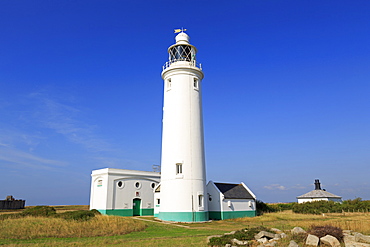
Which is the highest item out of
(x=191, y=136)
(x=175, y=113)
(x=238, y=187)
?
(x=175, y=113)

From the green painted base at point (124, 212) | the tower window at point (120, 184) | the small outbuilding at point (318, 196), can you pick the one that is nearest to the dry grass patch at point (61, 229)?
the green painted base at point (124, 212)

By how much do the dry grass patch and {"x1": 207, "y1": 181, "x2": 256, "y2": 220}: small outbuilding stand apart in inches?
386

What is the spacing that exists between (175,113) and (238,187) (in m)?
11.1

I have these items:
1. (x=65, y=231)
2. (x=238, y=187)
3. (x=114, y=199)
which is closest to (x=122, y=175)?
(x=114, y=199)

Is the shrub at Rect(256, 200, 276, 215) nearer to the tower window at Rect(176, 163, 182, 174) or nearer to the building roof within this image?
the building roof

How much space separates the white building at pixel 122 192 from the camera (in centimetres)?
2753

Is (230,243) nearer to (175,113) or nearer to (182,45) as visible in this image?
(175,113)

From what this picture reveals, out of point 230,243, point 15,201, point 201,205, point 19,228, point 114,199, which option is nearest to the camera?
point 230,243

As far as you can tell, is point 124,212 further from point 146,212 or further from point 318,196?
point 318,196

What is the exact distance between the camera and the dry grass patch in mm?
13537

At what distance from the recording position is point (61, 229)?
→ 1459 cm

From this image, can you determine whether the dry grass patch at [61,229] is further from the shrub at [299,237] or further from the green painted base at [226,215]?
the green painted base at [226,215]

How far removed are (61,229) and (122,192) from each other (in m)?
14.0

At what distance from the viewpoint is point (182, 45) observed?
25.7m
